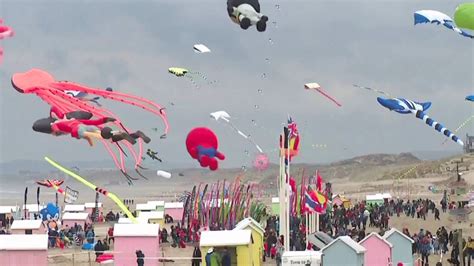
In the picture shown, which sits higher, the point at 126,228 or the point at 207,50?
the point at 207,50

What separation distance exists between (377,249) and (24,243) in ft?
30.7

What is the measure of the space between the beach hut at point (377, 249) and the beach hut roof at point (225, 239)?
3977 millimetres

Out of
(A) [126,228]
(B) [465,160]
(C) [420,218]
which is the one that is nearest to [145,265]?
(A) [126,228]

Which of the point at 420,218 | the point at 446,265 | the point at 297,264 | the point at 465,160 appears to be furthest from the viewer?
the point at 465,160

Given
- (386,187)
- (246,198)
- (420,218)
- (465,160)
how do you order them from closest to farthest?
(246,198) < (420,218) < (465,160) < (386,187)

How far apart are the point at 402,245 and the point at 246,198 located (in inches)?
630

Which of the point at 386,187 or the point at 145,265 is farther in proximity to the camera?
the point at 386,187

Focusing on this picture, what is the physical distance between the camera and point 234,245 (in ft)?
73.0

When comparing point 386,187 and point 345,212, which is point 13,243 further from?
point 386,187

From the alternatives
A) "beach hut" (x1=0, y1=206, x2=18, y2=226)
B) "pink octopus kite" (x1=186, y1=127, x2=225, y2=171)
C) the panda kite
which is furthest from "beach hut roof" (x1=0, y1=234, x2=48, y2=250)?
"beach hut" (x1=0, y1=206, x2=18, y2=226)

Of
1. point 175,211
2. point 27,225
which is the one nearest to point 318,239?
point 27,225

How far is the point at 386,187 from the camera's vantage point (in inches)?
3329

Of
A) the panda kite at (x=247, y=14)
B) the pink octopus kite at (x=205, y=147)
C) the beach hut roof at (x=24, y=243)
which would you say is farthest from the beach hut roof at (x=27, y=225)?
the panda kite at (x=247, y=14)

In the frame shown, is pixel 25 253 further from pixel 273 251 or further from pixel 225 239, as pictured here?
pixel 273 251
